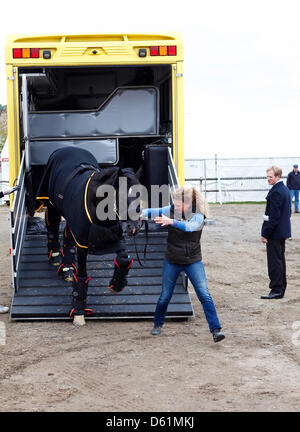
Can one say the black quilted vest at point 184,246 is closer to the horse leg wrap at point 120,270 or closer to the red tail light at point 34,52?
the horse leg wrap at point 120,270

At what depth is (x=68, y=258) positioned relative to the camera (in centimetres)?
737

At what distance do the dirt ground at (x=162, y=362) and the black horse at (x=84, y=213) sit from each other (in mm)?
566

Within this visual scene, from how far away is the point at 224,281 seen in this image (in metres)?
9.03

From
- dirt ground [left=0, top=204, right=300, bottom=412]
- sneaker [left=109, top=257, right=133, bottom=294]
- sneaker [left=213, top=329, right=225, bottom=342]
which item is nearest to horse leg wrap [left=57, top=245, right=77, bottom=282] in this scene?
dirt ground [left=0, top=204, right=300, bottom=412]

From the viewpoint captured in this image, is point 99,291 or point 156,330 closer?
point 156,330

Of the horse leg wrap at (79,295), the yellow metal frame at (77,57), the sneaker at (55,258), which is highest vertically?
the yellow metal frame at (77,57)

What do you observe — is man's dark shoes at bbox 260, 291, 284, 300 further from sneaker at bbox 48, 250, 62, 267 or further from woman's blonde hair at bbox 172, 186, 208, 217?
sneaker at bbox 48, 250, 62, 267

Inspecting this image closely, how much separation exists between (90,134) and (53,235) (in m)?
1.57

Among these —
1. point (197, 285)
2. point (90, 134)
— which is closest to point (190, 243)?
point (197, 285)

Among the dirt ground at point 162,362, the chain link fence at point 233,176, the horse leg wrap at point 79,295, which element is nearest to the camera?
the dirt ground at point 162,362

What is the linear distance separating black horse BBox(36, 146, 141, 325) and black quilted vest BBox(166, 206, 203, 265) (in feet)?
1.65

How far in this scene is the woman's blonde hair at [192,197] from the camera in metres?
5.81

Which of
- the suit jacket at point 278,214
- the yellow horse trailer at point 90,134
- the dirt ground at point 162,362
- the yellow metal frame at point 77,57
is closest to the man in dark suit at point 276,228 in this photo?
the suit jacket at point 278,214

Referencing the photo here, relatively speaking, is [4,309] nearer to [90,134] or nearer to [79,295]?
[79,295]
